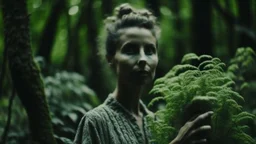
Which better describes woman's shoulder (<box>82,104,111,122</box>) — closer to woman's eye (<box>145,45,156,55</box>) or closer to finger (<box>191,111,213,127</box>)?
woman's eye (<box>145,45,156,55</box>)

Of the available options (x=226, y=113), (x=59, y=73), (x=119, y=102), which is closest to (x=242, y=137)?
(x=226, y=113)

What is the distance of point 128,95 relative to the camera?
3.27 meters

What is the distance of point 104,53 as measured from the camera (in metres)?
3.47

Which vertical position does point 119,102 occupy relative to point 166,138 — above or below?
above

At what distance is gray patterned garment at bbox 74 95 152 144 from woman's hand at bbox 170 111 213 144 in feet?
1.58

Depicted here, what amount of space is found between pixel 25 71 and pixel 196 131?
4.44ft

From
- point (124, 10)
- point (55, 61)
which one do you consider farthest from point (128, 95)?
point (55, 61)

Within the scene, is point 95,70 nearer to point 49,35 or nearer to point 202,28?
point 49,35

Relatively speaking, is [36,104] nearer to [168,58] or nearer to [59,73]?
[59,73]

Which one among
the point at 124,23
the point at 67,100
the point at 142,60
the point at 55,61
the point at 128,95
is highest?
the point at 124,23

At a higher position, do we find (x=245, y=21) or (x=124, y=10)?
(x=124, y=10)

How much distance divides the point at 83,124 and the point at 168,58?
24.9 ft

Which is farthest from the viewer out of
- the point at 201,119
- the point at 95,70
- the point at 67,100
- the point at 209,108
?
the point at 95,70

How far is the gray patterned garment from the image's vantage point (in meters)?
3.02
